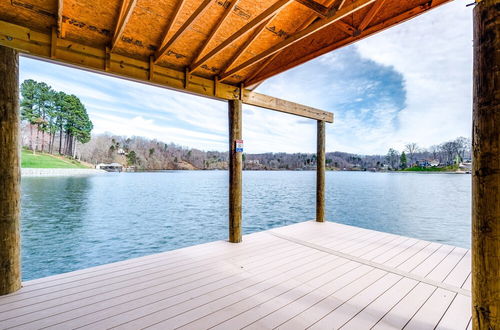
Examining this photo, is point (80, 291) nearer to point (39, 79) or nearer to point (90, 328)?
point (90, 328)

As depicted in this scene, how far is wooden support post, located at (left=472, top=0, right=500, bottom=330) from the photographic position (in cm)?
108

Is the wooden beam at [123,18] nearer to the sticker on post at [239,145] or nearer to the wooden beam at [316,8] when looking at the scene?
the wooden beam at [316,8]

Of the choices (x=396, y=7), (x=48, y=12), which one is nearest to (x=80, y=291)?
(x=48, y=12)

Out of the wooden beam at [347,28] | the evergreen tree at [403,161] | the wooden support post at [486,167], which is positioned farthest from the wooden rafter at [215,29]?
the evergreen tree at [403,161]

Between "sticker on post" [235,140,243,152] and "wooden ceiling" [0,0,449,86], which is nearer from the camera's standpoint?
"wooden ceiling" [0,0,449,86]

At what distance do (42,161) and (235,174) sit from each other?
1475 inches

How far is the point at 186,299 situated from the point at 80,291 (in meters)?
1.11

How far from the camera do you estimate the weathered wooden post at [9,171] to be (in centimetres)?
200

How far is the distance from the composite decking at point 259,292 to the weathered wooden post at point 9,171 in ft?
0.87

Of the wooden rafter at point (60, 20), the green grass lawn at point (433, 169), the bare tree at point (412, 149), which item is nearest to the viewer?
the wooden rafter at point (60, 20)

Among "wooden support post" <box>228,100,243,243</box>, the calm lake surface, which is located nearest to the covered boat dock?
"wooden support post" <box>228,100,243,243</box>

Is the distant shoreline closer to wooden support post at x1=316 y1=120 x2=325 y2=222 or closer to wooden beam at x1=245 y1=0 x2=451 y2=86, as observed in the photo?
wooden beam at x1=245 y1=0 x2=451 y2=86

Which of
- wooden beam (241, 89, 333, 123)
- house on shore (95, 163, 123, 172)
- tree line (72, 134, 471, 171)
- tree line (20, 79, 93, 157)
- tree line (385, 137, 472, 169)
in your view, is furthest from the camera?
house on shore (95, 163, 123, 172)

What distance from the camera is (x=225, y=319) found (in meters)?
1.72
